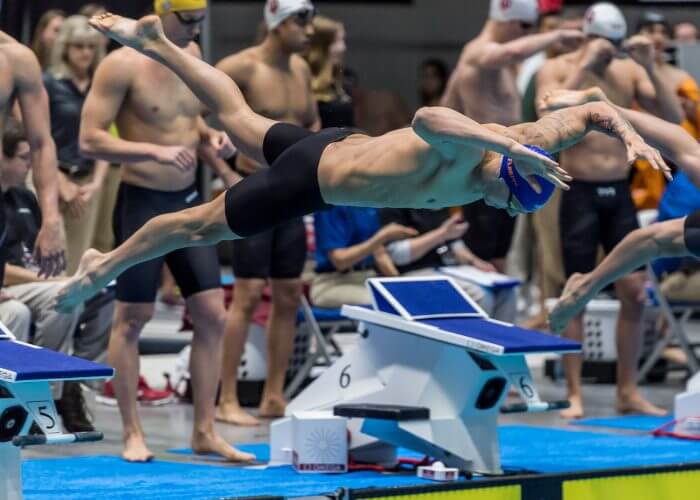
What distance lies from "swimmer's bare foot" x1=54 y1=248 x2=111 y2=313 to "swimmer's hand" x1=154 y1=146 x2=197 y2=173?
606 mm

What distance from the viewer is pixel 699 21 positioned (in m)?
15.6

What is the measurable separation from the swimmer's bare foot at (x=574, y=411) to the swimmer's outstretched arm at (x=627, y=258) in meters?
1.73

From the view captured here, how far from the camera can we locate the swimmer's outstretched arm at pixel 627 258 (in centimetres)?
622

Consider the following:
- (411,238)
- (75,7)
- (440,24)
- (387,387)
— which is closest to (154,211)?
(387,387)

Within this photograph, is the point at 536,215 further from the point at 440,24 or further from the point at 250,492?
the point at 440,24

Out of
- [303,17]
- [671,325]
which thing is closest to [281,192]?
[303,17]

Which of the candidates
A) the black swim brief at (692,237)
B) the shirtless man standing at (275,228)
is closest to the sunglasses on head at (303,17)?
the shirtless man standing at (275,228)

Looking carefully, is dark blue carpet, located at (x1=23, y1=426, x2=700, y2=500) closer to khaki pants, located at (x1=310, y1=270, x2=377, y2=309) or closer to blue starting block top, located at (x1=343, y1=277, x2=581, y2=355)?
blue starting block top, located at (x1=343, y1=277, x2=581, y2=355)

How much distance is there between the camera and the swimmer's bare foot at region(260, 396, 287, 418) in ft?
26.3

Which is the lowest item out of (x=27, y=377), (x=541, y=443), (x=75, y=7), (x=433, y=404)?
(x=541, y=443)

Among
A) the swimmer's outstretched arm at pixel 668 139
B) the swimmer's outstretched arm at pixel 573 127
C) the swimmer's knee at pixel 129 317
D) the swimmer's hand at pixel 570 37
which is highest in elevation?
the swimmer's hand at pixel 570 37

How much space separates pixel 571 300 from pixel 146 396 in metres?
2.97

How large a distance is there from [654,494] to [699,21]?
35.3 ft

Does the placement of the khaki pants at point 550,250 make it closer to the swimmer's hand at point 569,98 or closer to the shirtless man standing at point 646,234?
the shirtless man standing at point 646,234
